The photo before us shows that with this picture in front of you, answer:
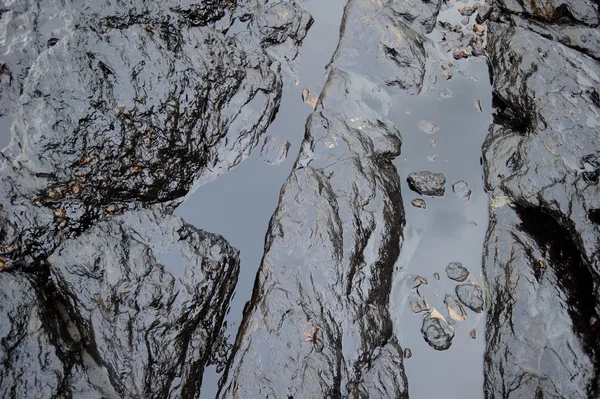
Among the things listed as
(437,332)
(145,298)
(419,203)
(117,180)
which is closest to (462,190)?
(419,203)

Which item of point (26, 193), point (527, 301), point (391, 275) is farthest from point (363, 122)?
point (26, 193)

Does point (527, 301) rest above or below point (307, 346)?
above

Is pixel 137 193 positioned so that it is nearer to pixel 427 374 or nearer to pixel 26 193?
pixel 26 193

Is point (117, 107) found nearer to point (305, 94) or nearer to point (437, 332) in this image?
point (305, 94)

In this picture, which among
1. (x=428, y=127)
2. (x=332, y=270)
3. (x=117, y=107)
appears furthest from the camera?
(x=428, y=127)

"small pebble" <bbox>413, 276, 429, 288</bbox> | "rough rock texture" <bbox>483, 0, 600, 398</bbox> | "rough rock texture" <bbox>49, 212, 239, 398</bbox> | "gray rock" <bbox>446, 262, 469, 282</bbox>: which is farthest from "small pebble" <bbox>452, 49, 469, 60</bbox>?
"rough rock texture" <bbox>49, 212, 239, 398</bbox>
